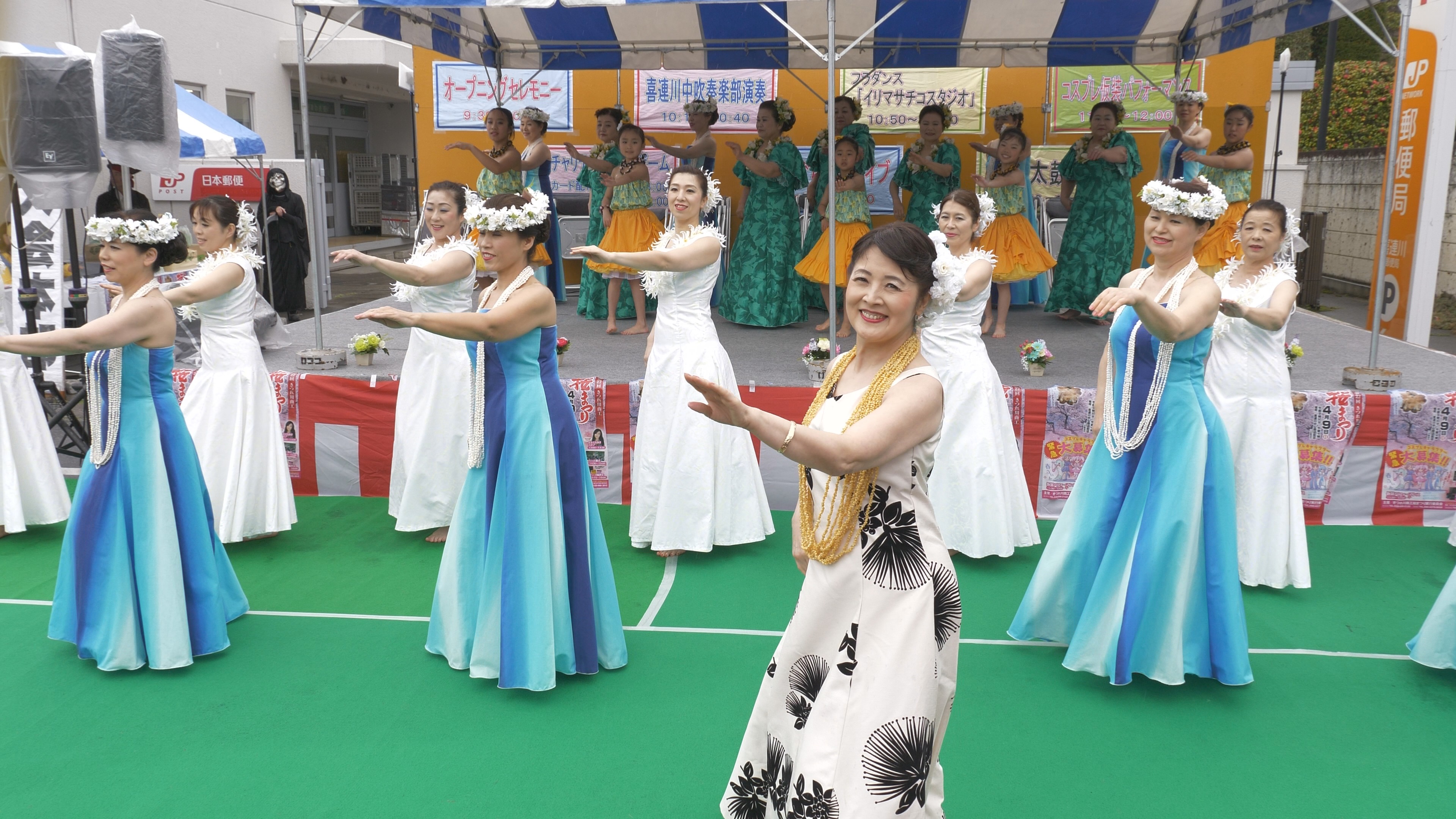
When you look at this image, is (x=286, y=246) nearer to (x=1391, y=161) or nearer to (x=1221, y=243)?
(x=1221, y=243)

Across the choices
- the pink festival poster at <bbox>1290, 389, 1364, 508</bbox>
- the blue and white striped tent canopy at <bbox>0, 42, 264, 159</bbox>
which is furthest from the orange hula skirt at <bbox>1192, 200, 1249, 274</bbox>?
the blue and white striped tent canopy at <bbox>0, 42, 264, 159</bbox>

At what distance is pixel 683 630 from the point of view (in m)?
4.14

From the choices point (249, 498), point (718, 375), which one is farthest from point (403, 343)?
point (718, 375)

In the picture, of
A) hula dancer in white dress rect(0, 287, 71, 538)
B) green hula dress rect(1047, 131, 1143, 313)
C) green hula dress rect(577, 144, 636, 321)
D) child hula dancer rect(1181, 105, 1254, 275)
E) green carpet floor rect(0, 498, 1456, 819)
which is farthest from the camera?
green hula dress rect(577, 144, 636, 321)

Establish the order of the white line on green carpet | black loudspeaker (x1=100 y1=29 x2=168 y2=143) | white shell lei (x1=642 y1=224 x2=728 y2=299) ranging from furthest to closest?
black loudspeaker (x1=100 y1=29 x2=168 y2=143), white shell lei (x1=642 y1=224 x2=728 y2=299), the white line on green carpet

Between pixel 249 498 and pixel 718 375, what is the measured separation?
2.39 metres

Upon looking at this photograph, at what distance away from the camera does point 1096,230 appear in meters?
8.48

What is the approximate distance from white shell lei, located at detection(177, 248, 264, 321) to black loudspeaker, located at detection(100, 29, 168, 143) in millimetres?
735

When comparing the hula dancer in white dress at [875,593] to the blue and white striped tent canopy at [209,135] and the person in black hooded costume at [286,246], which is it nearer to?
the blue and white striped tent canopy at [209,135]

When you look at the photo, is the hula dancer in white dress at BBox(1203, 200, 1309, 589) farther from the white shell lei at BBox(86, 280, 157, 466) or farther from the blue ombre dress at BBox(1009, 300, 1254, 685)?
the white shell lei at BBox(86, 280, 157, 466)

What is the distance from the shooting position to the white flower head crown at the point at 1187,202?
11.6 ft

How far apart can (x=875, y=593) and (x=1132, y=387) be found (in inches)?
72.5

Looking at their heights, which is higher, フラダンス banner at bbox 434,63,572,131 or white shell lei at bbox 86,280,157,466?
フラダンス banner at bbox 434,63,572,131

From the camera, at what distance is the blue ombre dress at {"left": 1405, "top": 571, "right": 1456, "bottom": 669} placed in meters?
3.66
